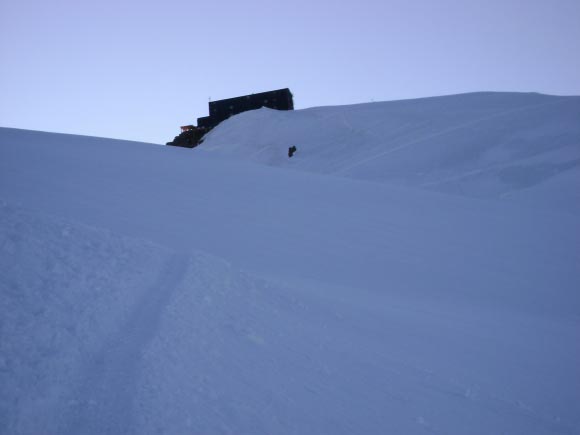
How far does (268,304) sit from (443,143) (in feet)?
23.1

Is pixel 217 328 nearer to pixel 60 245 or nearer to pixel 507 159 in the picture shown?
pixel 60 245

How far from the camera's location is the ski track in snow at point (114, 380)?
132 centimetres

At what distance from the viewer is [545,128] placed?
25.3 feet

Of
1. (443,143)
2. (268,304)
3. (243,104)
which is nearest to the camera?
(268,304)

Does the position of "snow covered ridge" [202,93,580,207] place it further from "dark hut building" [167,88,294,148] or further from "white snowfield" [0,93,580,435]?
"dark hut building" [167,88,294,148]

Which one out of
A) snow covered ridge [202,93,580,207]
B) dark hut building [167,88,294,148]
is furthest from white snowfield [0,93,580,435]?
dark hut building [167,88,294,148]

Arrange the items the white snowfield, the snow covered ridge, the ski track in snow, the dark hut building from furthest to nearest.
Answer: the dark hut building, the snow covered ridge, the white snowfield, the ski track in snow

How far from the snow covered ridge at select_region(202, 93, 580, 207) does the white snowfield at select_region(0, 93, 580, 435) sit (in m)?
2.09

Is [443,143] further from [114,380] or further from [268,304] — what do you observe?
[114,380]

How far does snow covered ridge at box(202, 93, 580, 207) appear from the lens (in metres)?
6.66

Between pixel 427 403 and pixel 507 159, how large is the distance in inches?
257

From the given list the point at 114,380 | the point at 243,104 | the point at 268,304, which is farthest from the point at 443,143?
Result: the point at 243,104

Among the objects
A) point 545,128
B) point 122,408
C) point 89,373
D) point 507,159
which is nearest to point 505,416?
point 122,408

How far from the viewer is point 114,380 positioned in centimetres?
149
